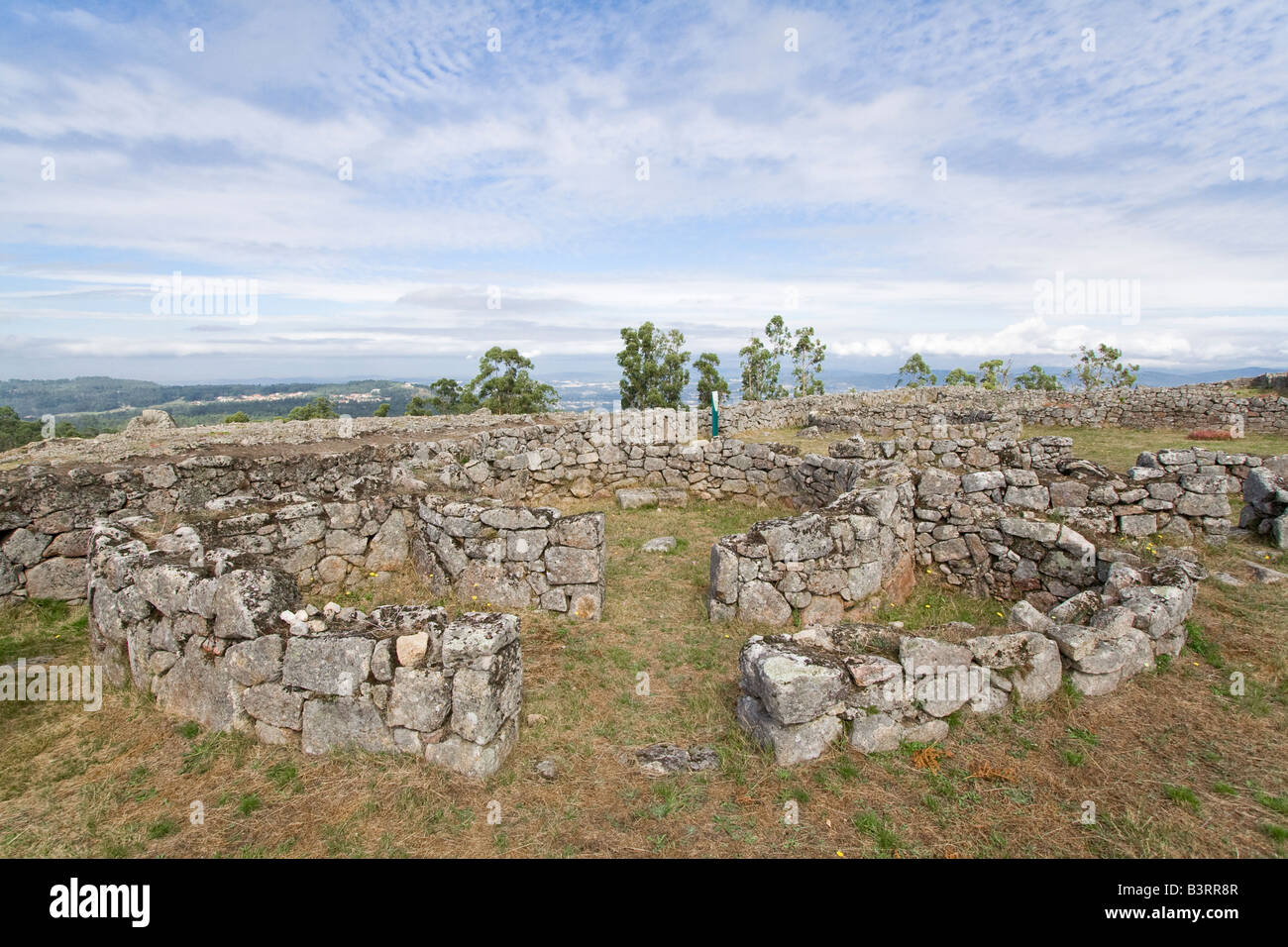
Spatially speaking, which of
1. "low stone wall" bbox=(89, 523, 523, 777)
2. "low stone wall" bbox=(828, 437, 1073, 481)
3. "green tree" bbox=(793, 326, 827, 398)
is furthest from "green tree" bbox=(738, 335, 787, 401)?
"low stone wall" bbox=(89, 523, 523, 777)

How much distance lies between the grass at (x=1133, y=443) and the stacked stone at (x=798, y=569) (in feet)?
40.6

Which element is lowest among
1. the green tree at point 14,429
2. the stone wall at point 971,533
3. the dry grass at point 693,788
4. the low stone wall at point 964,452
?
the dry grass at point 693,788

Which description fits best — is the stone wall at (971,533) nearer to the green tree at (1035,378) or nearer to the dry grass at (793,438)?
the dry grass at (793,438)

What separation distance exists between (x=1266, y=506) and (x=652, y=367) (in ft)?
117

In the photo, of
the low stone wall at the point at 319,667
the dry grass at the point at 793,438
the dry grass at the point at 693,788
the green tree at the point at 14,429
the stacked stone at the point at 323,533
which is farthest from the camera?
the dry grass at the point at 793,438

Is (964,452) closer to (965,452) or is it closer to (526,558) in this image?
(965,452)

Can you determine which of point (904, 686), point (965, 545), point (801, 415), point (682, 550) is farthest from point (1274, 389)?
point (904, 686)

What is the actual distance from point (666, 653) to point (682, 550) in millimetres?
4363

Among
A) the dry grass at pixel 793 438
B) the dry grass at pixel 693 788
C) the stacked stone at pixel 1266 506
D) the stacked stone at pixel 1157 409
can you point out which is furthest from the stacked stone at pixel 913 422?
the dry grass at pixel 693 788

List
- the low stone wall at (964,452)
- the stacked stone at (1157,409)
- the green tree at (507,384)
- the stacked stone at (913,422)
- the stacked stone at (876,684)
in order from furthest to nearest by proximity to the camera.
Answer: the green tree at (507,384) < the stacked stone at (1157,409) < the stacked stone at (913,422) < the low stone wall at (964,452) < the stacked stone at (876,684)

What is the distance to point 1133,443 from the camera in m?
22.0

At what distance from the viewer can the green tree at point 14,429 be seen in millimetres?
19020

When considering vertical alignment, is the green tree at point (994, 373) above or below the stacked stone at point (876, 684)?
above

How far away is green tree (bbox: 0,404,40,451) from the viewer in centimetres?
1902
